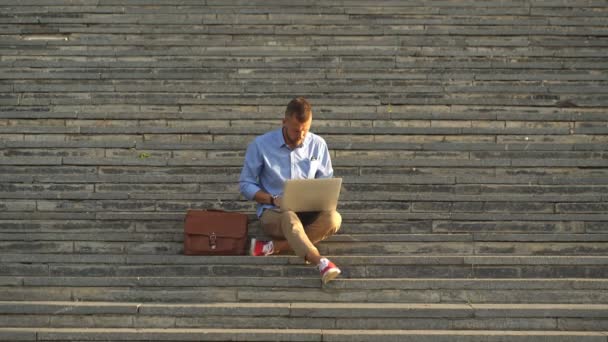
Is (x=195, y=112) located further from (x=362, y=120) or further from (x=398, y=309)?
(x=398, y=309)

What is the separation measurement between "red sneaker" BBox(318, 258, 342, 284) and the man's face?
40.2 inches

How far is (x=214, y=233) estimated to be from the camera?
745cm

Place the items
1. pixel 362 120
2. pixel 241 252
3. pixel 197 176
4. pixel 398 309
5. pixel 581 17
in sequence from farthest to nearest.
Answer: pixel 581 17 < pixel 362 120 < pixel 197 176 < pixel 241 252 < pixel 398 309

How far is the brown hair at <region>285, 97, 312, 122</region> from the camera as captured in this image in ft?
24.3

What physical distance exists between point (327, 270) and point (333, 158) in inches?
83.3

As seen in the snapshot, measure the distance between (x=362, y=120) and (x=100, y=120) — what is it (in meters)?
2.16

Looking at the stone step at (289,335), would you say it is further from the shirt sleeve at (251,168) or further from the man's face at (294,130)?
the man's face at (294,130)

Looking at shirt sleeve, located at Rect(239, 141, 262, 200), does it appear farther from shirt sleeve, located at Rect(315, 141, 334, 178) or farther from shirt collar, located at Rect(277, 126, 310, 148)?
shirt sleeve, located at Rect(315, 141, 334, 178)

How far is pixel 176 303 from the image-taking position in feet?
23.1

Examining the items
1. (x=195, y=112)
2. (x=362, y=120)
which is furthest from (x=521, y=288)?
(x=195, y=112)

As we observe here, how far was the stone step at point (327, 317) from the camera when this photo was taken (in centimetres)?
680

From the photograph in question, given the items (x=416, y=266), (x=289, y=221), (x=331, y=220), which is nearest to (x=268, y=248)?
(x=289, y=221)

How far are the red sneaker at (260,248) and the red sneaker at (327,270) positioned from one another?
0.63 metres

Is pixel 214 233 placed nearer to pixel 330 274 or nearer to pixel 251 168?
pixel 251 168
